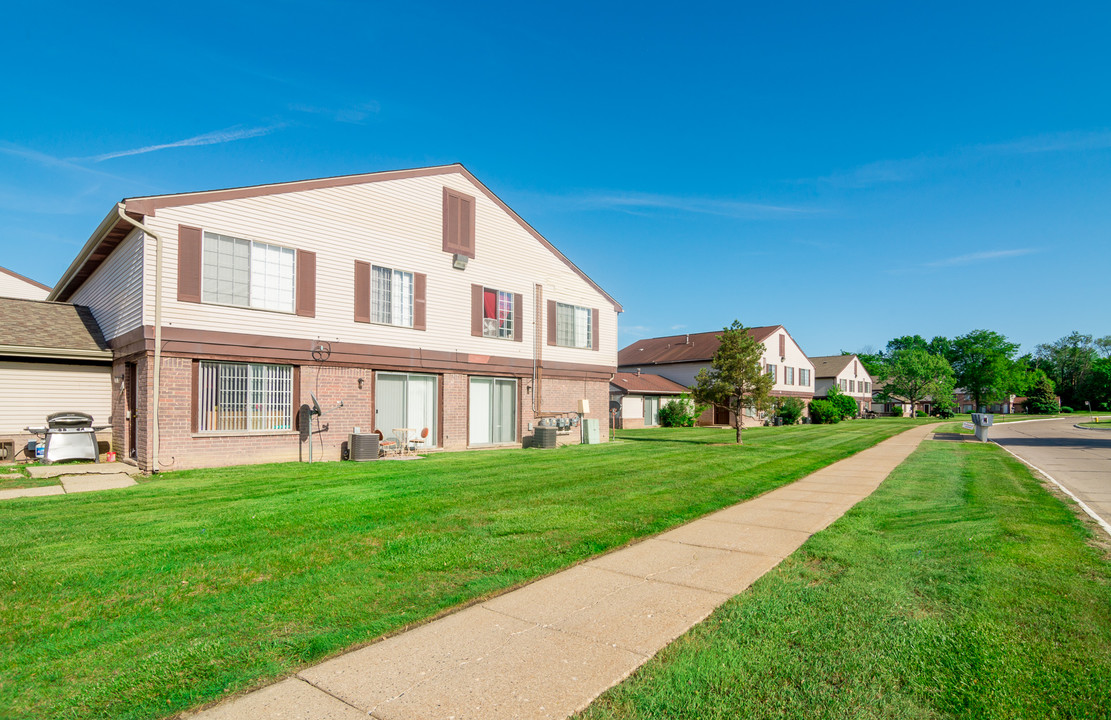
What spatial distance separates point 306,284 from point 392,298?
2.48 meters

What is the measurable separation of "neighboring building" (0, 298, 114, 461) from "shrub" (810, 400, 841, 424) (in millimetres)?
42425

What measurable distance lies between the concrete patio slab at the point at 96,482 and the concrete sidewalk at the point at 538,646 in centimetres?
903

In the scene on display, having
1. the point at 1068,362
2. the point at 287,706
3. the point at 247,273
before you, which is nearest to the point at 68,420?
the point at 247,273

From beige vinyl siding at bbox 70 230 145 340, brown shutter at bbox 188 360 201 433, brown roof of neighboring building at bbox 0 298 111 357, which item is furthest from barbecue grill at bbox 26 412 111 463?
brown shutter at bbox 188 360 201 433

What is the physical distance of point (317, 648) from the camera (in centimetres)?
406

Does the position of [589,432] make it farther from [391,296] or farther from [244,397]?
[244,397]

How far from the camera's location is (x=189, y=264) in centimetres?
1319

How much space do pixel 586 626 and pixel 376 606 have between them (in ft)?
5.58

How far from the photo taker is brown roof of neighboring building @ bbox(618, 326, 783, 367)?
45.5 m

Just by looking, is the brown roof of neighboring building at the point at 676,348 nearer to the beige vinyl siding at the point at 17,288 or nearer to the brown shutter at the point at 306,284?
the brown shutter at the point at 306,284

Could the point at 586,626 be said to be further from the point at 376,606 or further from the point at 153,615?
the point at 153,615

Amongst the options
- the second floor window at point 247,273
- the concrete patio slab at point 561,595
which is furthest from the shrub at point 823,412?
the concrete patio slab at point 561,595

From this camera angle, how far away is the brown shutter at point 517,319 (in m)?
20.1

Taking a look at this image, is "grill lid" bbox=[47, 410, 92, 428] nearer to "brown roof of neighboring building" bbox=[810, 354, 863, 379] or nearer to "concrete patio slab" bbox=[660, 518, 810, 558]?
"concrete patio slab" bbox=[660, 518, 810, 558]
